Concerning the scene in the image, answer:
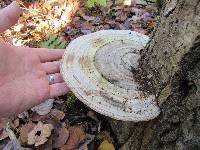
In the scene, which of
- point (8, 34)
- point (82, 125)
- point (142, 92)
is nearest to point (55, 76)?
point (82, 125)

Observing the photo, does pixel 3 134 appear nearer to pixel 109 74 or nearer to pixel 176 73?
pixel 109 74

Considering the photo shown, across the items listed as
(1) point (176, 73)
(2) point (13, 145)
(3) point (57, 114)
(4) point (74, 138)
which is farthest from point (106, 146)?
(1) point (176, 73)

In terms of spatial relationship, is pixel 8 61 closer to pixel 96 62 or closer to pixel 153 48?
pixel 96 62

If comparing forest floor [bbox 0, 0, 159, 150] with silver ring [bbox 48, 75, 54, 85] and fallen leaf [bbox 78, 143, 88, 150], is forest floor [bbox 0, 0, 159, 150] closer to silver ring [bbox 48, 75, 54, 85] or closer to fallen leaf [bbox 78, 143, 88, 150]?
fallen leaf [bbox 78, 143, 88, 150]

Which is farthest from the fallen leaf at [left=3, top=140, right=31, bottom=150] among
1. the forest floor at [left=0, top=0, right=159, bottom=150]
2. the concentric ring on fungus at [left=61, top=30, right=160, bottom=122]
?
the concentric ring on fungus at [left=61, top=30, right=160, bottom=122]

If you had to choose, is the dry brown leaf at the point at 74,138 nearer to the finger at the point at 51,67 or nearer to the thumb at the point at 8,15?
the finger at the point at 51,67

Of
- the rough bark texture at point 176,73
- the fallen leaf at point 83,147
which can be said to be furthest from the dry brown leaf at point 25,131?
the rough bark texture at point 176,73
